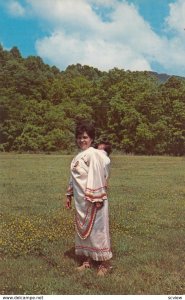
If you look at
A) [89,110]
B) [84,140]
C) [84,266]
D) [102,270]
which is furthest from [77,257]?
[89,110]

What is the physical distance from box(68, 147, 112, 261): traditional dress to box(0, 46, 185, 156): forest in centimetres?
4823

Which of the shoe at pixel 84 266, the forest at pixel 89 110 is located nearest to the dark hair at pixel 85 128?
the shoe at pixel 84 266

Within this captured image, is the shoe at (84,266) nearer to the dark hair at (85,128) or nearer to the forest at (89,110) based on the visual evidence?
the dark hair at (85,128)

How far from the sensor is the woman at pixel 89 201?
727 centimetres

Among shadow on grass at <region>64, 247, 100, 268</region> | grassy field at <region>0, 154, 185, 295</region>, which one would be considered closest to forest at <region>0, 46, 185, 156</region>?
grassy field at <region>0, 154, 185, 295</region>

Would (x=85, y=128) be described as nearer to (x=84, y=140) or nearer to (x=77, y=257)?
(x=84, y=140)

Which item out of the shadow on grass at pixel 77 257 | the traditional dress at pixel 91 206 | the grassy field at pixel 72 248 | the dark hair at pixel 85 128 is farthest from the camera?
the shadow on grass at pixel 77 257

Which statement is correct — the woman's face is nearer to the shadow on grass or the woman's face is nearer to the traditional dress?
the traditional dress

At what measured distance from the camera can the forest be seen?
192ft

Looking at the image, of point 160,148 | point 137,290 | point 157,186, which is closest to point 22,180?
point 157,186

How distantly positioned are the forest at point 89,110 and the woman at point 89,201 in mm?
48215

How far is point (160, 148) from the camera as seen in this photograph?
204 ft

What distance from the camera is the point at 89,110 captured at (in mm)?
65625

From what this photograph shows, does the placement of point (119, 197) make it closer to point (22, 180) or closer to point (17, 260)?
point (22, 180)
